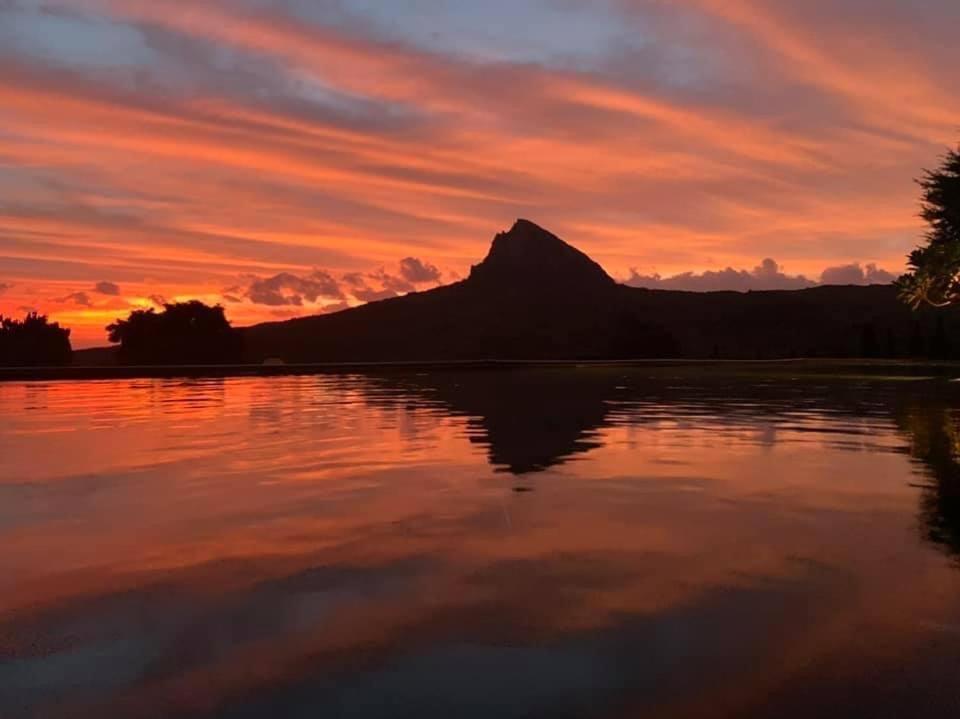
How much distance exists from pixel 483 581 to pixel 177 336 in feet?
278

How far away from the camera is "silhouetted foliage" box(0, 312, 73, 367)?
83500 millimetres

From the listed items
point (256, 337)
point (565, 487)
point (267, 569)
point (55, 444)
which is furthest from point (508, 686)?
point (256, 337)

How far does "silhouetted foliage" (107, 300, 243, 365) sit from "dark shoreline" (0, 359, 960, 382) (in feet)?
43.2

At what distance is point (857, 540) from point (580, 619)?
391 cm

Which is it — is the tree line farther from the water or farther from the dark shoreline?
the water

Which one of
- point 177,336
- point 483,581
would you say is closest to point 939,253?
point 483,581

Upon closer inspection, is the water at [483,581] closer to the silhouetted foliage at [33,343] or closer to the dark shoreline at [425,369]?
the dark shoreline at [425,369]

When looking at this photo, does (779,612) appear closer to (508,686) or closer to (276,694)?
(508,686)

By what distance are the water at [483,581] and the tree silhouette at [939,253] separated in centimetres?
2512

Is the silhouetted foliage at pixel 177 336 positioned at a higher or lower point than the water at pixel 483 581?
higher

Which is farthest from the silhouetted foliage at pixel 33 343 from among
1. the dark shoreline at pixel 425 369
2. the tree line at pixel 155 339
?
the dark shoreline at pixel 425 369

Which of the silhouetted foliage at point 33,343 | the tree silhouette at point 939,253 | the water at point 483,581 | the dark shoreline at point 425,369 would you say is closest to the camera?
the water at point 483,581

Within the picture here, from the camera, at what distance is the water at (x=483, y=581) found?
5.05 m

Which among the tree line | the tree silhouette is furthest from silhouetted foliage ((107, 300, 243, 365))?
the tree silhouette
